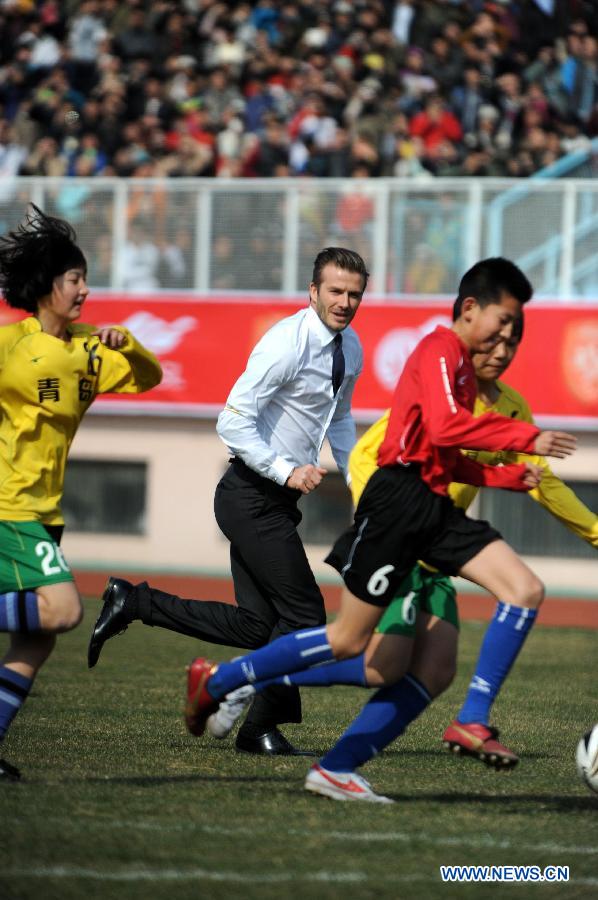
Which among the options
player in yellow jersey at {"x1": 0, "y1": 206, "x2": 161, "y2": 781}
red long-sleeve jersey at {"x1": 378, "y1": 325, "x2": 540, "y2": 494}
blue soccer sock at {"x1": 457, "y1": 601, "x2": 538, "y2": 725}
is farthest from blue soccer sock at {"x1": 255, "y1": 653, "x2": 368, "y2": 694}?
player in yellow jersey at {"x1": 0, "y1": 206, "x2": 161, "y2": 781}

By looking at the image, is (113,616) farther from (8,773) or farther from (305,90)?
(305,90)

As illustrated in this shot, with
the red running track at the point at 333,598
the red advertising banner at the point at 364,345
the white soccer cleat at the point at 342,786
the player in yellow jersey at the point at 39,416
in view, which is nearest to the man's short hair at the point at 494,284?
the player in yellow jersey at the point at 39,416

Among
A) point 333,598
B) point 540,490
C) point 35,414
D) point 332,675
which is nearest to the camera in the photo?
point 332,675

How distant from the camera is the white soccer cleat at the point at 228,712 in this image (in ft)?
21.1

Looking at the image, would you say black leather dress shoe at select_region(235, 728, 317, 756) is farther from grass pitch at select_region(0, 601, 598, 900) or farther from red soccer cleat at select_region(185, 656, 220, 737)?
red soccer cleat at select_region(185, 656, 220, 737)

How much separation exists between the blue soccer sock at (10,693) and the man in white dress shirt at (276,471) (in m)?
1.36

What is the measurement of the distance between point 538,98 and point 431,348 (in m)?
14.0

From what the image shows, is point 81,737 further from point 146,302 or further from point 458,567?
point 146,302

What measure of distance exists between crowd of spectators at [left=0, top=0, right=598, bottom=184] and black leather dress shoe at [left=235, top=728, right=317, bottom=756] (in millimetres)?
11963

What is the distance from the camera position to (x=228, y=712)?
6562mm

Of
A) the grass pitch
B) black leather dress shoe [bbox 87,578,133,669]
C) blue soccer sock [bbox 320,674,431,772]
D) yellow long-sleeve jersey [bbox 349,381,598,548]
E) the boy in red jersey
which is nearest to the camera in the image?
the grass pitch

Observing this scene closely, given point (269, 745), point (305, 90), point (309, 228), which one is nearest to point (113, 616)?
point (269, 745)

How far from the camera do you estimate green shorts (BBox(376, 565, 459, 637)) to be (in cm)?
578

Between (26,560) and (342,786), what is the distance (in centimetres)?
154
